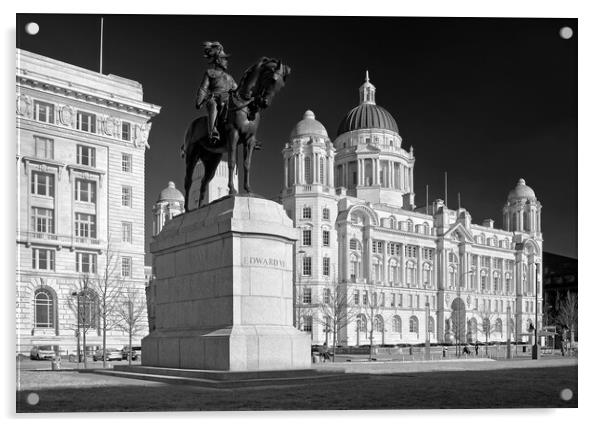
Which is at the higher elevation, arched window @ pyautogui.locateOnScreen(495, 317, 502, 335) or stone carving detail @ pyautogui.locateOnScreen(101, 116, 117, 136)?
stone carving detail @ pyautogui.locateOnScreen(101, 116, 117, 136)

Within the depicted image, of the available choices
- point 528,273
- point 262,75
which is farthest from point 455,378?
point 528,273

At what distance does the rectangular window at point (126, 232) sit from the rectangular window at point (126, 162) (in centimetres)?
317

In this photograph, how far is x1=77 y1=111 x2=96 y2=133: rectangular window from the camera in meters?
46.7

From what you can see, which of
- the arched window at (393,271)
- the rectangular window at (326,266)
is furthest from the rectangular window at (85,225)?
the arched window at (393,271)

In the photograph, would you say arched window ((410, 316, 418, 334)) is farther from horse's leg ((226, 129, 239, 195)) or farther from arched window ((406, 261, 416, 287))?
horse's leg ((226, 129, 239, 195))

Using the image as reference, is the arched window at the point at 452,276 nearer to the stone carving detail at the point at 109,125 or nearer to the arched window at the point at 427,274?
the arched window at the point at 427,274

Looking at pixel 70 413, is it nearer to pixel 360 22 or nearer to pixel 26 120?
pixel 360 22

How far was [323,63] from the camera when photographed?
78.4ft

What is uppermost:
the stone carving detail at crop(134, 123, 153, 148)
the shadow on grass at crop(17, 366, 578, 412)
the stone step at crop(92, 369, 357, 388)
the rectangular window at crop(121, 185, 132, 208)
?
the stone carving detail at crop(134, 123, 153, 148)

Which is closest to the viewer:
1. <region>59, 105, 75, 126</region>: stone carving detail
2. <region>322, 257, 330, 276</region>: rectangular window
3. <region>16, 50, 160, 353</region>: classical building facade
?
<region>16, 50, 160, 353</region>: classical building facade

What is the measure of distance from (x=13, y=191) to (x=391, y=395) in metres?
9.64

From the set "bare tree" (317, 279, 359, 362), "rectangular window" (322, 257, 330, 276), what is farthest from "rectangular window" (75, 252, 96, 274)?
"rectangular window" (322, 257, 330, 276)

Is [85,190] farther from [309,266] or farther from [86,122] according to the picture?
[309,266]

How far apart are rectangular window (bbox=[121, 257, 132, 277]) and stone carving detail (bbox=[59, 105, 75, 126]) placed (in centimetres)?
885
